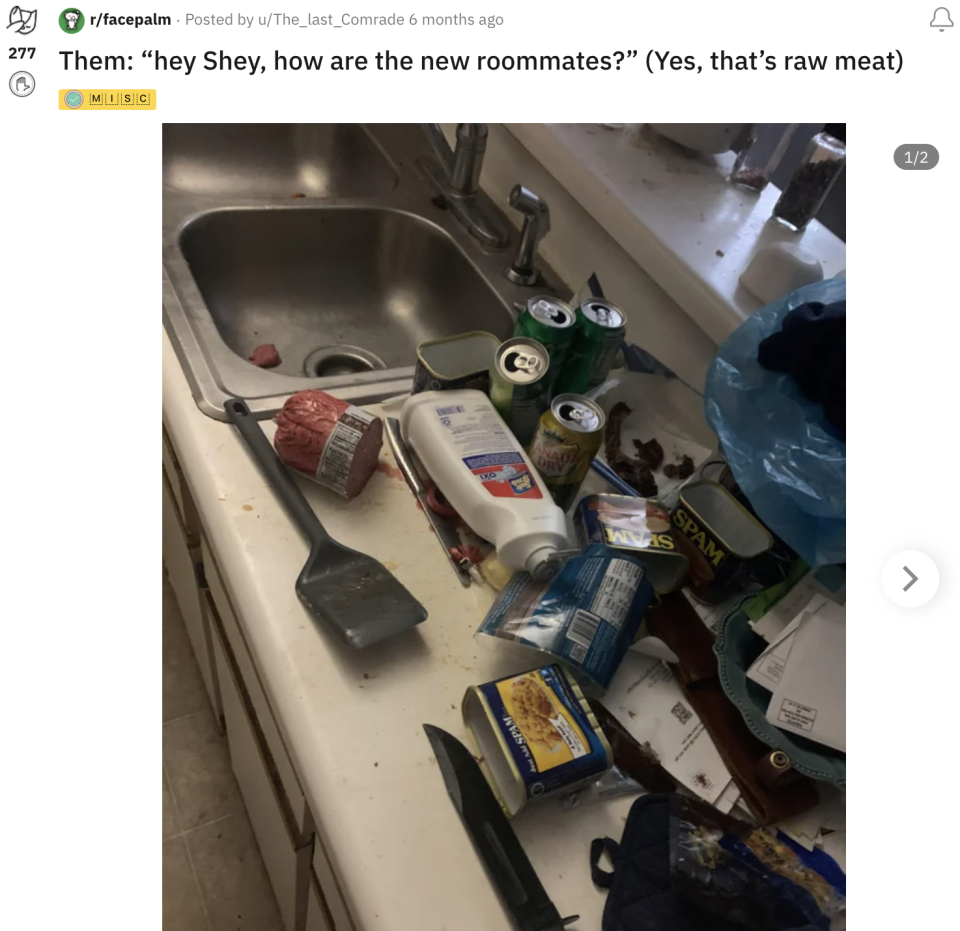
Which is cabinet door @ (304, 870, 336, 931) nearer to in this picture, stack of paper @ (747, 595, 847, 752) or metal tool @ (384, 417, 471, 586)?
metal tool @ (384, 417, 471, 586)

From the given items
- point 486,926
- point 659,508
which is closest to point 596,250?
point 659,508

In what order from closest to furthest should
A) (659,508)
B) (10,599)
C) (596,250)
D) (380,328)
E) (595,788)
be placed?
(10,599) < (595,788) < (659,508) < (596,250) < (380,328)

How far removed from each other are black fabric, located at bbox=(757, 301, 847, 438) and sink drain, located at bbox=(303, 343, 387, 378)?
0.62 m

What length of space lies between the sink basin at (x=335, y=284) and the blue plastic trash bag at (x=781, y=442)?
1.35ft

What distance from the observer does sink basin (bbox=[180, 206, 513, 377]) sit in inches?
41.9

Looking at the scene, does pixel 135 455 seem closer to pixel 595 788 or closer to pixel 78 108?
pixel 78 108

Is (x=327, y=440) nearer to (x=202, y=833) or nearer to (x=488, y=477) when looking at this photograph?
(x=488, y=477)

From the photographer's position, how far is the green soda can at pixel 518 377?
692mm

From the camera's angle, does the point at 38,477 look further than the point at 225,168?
No

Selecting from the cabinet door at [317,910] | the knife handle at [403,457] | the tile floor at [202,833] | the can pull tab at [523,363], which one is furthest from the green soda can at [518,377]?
the tile floor at [202,833]

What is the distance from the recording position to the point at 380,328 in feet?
3.79
